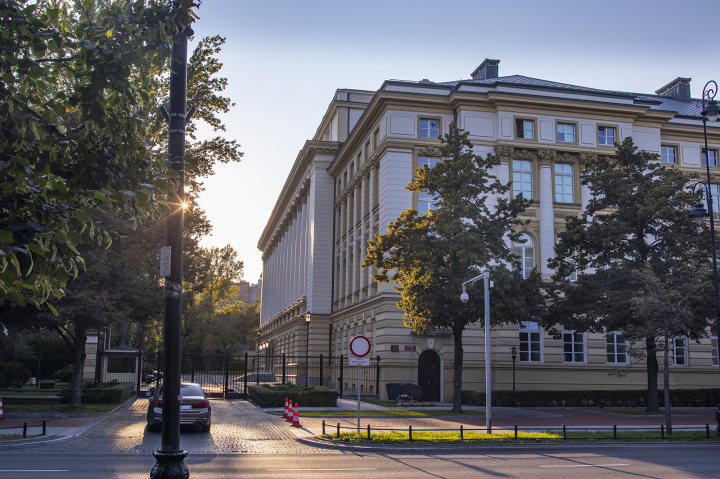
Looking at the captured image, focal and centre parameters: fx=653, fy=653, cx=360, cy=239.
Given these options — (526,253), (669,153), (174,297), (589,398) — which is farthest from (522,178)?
(174,297)

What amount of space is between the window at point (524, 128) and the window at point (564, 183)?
243 cm

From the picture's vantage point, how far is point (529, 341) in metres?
36.8

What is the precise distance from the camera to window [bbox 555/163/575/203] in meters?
38.4

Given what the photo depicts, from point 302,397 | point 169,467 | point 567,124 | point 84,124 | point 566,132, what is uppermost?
point 567,124

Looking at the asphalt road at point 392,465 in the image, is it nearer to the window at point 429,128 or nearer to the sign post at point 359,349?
the sign post at point 359,349

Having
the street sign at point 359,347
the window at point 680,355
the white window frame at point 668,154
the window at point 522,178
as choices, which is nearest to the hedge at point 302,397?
Answer: the street sign at point 359,347

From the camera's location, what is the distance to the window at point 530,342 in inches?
1442

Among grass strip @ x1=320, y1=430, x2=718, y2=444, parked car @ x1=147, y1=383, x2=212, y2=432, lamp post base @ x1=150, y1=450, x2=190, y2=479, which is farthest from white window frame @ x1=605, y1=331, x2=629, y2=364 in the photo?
lamp post base @ x1=150, y1=450, x2=190, y2=479

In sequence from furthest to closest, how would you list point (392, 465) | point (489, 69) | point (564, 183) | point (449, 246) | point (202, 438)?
point (489, 69) → point (564, 183) → point (449, 246) → point (202, 438) → point (392, 465)

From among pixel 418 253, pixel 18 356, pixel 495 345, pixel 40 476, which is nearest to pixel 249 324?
pixel 18 356

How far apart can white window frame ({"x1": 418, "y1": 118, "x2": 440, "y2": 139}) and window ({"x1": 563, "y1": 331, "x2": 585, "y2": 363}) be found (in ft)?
45.1

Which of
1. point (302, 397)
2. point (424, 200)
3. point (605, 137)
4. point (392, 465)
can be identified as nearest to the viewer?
point (392, 465)

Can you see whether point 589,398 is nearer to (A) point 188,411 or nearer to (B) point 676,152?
(B) point 676,152

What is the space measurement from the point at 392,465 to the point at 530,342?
23.6m
